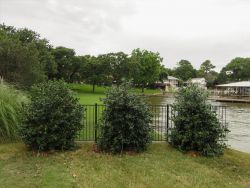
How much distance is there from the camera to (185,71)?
89062 mm

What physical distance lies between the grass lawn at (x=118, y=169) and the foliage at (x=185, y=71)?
269ft

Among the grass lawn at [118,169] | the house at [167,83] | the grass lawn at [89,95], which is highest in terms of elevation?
the house at [167,83]

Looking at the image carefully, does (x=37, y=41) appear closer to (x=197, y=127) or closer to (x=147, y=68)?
(x=147, y=68)

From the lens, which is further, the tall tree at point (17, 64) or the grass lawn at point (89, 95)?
the tall tree at point (17, 64)

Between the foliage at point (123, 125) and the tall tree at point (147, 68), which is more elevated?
the tall tree at point (147, 68)

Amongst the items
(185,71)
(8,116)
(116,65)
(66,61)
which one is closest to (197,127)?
(8,116)

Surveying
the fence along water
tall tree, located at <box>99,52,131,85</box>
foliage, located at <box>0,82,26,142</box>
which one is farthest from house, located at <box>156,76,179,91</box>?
foliage, located at <box>0,82,26,142</box>

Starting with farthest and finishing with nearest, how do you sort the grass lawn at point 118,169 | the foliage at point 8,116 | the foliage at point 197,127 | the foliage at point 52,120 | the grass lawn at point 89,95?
the grass lawn at point 89,95 < the foliage at point 8,116 < the foliage at point 197,127 < the foliage at point 52,120 < the grass lawn at point 118,169

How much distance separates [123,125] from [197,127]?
1.81m

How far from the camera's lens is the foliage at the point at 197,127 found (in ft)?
23.6

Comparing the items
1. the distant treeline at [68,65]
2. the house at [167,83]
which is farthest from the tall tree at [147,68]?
the house at [167,83]

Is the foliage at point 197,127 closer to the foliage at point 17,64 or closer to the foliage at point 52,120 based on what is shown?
the foliage at point 52,120

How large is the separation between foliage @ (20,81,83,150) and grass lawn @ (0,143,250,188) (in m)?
0.30

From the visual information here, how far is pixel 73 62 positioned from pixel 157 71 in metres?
20.0
